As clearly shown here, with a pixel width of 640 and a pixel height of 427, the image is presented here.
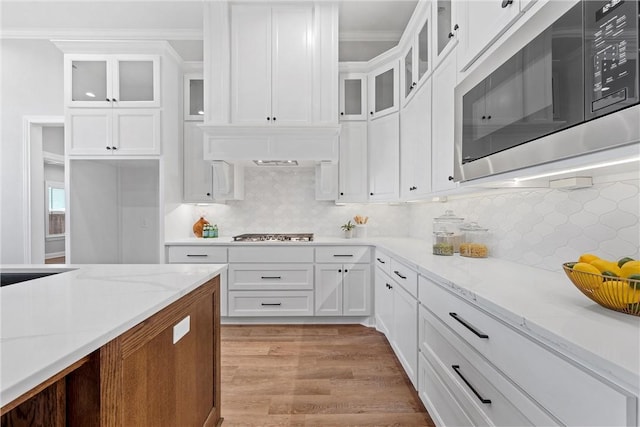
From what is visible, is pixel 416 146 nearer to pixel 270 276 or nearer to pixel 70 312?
pixel 270 276

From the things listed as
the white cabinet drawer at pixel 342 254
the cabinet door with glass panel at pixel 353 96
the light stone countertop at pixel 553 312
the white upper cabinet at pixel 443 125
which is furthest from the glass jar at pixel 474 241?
the cabinet door with glass panel at pixel 353 96

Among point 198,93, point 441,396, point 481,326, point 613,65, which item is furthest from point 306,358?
point 198,93

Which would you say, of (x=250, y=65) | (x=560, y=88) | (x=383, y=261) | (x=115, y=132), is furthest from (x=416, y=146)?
(x=115, y=132)

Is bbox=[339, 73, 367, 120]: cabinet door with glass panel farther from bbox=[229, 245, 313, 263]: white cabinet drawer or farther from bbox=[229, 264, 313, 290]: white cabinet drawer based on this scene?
bbox=[229, 264, 313, 290]: white cabinet drawer

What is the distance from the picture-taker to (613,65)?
2.31 ft

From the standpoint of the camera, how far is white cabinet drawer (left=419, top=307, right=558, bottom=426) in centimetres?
84

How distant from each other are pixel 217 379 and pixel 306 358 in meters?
0.95

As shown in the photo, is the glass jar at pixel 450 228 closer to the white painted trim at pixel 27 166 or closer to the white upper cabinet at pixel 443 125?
the white upper cabinet at pixel 443 125

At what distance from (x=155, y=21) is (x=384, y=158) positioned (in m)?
2.97

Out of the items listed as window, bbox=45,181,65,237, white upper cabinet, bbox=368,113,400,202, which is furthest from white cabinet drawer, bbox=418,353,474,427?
window, bbox=45,181,65,237

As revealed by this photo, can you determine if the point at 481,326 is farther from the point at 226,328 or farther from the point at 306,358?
the point at 226,328

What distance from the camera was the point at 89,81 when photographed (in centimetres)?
290

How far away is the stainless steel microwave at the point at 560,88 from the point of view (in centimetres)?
69

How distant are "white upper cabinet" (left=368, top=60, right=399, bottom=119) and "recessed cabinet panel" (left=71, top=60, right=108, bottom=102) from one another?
2.66 m
